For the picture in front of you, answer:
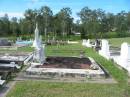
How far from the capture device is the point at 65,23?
214 feet

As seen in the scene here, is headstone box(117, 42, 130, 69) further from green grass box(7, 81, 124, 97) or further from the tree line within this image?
the tree line

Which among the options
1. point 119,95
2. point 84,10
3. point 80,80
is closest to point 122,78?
point 80,80

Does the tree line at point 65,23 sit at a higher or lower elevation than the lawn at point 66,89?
higher

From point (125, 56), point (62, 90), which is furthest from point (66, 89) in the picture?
point (125, 56)

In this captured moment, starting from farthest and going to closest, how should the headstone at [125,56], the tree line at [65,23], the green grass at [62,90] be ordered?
1. the tree line at [65,23]
2. the headstone at [125,56]
3. the green grass at [62,90]

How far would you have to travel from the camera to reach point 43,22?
64250 mm

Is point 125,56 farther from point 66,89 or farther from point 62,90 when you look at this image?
point 62,90

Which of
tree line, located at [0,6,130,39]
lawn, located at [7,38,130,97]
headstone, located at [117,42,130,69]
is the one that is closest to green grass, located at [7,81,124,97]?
lawn, located at [7,38,130,97]

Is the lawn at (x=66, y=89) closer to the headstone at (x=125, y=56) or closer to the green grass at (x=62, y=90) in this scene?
the green grass at (x=62, y=90)

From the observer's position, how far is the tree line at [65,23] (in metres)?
64.0

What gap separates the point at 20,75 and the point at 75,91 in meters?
3.13

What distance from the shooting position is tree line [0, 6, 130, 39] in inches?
2518

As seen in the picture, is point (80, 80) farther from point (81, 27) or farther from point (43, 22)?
point (81, 27)

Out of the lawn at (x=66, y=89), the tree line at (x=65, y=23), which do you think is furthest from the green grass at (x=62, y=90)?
the tree line at (x=65, y=23)
